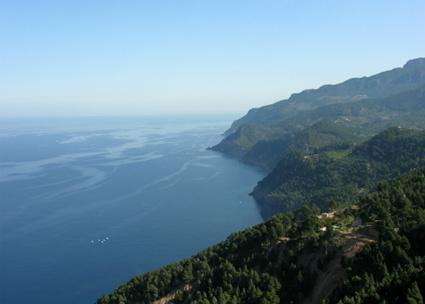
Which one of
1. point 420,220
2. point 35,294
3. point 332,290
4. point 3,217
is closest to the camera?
point 332,290

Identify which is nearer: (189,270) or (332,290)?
(332,290)

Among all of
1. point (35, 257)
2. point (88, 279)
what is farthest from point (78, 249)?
point (88, 279)

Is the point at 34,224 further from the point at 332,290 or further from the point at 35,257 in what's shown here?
the point at 332,290

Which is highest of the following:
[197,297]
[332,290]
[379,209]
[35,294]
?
[379,209]

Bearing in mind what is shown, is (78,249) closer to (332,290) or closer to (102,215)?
(102,215)

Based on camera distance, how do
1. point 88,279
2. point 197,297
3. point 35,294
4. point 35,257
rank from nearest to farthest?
point 197,297 < point 35,294 < point 88,279 < point 35,257

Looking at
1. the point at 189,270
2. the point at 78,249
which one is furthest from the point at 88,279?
the point at 189,270

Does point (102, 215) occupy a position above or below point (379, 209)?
below
